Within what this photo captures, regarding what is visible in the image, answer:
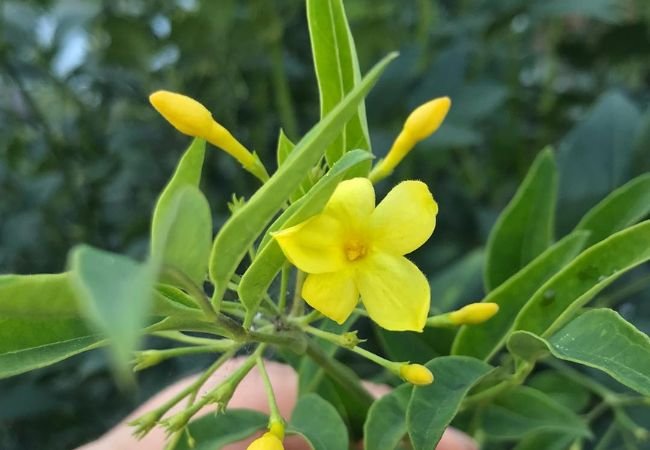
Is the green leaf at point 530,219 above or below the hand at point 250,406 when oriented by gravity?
above

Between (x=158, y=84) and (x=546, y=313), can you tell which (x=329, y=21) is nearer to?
(x=546, y=313)


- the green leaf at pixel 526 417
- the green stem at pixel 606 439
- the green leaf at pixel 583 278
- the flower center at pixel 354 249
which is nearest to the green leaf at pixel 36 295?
the flower center at pixel 354 249

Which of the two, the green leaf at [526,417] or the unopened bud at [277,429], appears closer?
the unopened bud at [277,429]

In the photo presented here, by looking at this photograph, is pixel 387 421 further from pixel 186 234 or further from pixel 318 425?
pixel 186 234

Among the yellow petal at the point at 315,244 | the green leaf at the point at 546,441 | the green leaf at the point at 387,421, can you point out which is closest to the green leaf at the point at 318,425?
the green leaf at the point at 387,421

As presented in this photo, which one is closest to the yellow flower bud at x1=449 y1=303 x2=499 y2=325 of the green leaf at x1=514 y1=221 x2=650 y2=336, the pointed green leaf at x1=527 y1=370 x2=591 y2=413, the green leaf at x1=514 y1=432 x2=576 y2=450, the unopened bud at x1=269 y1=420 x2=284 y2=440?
the green leaf at x1=514 y1=221 x2=650 y2=336

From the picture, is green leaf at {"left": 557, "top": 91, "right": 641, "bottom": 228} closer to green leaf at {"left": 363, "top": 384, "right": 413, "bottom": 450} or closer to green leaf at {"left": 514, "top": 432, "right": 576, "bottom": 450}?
green leaf at {"left": 514, "top": 432, "right": 576, "bottom": 450}

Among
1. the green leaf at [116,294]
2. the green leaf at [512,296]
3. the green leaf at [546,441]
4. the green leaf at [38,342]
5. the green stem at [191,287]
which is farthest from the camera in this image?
the green leaf at [546,441]

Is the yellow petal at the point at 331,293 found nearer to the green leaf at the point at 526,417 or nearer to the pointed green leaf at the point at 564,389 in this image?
the green leaf at the point at 526,417

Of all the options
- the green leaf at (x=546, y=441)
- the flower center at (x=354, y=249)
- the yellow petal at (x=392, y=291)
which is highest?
the flower center at (x=354, y=249)

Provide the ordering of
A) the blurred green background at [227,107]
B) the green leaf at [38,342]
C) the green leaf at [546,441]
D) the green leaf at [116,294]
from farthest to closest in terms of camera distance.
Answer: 1. the blurred green background at [227,107]
2. the green leaf at [546,441]
3. the green leaf at [38,342]
4. the green leaf at [116,294]

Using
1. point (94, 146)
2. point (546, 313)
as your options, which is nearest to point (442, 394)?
point (546, 313)
